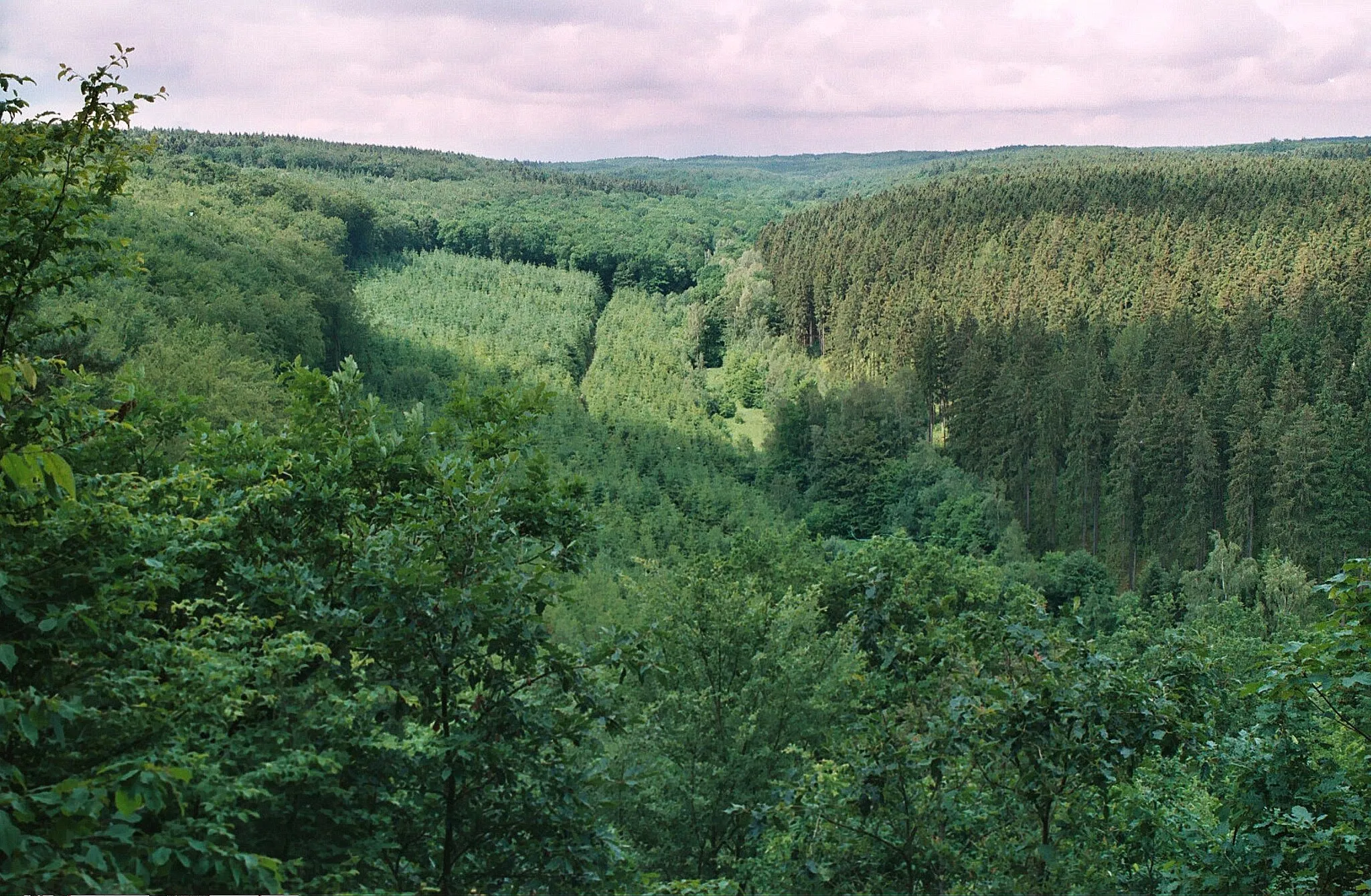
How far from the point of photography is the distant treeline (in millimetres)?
54062

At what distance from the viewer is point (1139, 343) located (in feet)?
228

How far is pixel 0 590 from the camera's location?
502cm

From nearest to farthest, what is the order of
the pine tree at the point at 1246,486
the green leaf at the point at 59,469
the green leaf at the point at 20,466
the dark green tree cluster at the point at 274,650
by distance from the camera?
the green leaf at the point at 20,466, the green leaf at the point at 59,469, the dark green tree cluster at the point at 274,650, the pine tree at the point at 1246,486

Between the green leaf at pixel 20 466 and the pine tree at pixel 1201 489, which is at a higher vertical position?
the green leaf at pixel 20 466

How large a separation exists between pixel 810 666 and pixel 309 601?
1204 cm

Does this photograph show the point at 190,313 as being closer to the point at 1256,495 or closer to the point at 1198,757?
the point at 1198,757

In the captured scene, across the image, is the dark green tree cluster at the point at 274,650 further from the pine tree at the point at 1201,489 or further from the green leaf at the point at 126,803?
the pine tree at the point at 1201,489

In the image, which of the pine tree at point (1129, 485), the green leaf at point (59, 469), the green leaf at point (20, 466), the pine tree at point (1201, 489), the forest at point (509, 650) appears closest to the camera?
the green leaf at point (20, 466)

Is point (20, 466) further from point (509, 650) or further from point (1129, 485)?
point (1129, 485)

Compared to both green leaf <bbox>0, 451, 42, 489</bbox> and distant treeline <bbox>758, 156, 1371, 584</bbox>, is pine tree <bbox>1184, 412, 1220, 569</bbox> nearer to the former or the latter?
distant treeline <bbox>758, 156, 1371, 584</bbox>

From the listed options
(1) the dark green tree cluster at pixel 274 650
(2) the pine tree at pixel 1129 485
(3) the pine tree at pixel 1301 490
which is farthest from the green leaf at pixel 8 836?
(2) the pine tree at pixel 1129 485

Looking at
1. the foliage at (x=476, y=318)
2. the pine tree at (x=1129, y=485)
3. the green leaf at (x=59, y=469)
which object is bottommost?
the pine tree at (x=1129, y=485)

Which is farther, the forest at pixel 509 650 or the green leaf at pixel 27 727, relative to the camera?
the forest at pixel 509 650

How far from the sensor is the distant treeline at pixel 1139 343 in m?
54.1
